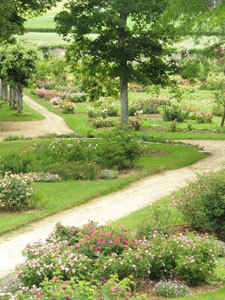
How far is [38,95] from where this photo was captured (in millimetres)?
49406

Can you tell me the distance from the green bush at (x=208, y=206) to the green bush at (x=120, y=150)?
707 cm

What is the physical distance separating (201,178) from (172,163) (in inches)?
310

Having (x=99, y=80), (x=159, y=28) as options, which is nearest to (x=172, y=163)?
(x=159, y=28)

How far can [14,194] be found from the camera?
1298cm

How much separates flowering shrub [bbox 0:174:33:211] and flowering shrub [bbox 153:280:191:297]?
640cm

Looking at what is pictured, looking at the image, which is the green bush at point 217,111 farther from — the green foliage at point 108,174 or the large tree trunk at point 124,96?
the green foliage at point 108,174

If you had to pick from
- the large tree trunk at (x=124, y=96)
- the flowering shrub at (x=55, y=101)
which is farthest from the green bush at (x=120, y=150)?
the flowering shrub at (x=55, y=101)

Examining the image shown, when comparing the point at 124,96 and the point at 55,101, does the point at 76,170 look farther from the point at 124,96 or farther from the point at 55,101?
the point at 55,101

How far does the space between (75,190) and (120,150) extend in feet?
10.2

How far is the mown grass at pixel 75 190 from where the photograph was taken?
12309 mm

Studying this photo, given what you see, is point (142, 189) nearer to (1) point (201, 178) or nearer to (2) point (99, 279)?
(1) point (201, 178)

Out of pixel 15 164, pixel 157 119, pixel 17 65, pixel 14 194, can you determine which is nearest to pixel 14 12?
pixel 15 164

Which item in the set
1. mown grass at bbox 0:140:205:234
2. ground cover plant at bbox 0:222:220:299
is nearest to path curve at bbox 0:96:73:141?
mown grass at bbox 0:140:205:234

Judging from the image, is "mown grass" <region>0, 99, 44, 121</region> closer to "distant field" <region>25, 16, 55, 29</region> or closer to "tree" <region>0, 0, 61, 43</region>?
"tree" <region>0, 0, 61, 43</region>
